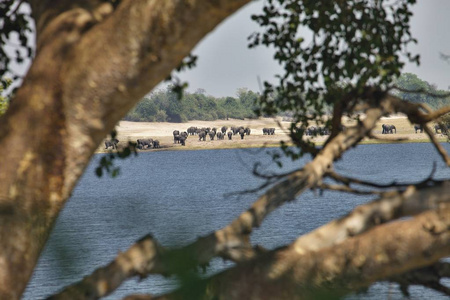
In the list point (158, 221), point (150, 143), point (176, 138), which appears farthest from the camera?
point (176, 138)

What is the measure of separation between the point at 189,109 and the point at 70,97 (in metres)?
165

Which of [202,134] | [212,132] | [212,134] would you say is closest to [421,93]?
[212,134]

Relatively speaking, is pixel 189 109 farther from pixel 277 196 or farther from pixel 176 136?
pixel 277 196

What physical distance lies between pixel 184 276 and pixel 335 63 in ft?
21.6

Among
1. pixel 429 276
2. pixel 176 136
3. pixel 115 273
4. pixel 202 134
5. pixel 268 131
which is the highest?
pixel 202 134

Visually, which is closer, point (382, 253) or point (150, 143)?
point (382, 253)

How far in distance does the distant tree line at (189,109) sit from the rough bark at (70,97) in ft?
485

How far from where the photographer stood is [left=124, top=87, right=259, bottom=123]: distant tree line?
158m

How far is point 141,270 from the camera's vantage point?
3.88 metres

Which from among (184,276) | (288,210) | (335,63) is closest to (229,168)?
(288,210)

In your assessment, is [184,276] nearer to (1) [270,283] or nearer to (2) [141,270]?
(1) [270,283]

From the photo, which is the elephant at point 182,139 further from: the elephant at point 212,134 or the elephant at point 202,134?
the elephant at point 212,134

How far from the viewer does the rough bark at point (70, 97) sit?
3602mm

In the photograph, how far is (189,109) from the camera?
552ft
